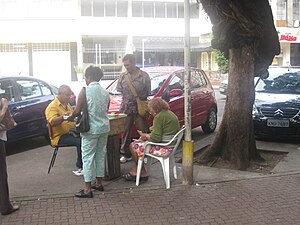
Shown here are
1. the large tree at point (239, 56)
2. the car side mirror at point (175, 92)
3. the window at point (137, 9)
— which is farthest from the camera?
the window at point (137, 9)

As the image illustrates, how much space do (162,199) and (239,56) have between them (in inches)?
119

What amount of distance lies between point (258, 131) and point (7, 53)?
2946cm

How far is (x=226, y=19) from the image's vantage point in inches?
281

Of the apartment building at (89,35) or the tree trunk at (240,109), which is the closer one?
the tree trunk at (240,109)

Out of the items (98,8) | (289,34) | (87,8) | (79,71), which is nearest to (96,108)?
(79,71)

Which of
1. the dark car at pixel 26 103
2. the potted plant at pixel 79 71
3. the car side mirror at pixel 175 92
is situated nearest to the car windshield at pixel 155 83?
the car side mirror at pixel 175 92

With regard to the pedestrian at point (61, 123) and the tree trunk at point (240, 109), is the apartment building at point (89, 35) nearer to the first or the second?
the tree trunk at point (240, 109)

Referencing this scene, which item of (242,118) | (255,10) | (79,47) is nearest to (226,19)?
(255,10)

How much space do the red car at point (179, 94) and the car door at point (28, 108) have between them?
150cm

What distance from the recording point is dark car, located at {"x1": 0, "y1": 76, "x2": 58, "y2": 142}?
827 centimetres

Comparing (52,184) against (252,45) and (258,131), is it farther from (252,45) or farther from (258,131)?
(258,131)

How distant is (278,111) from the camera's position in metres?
9.04

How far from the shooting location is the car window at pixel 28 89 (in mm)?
8648

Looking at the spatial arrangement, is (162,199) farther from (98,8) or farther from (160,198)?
(98,8)
